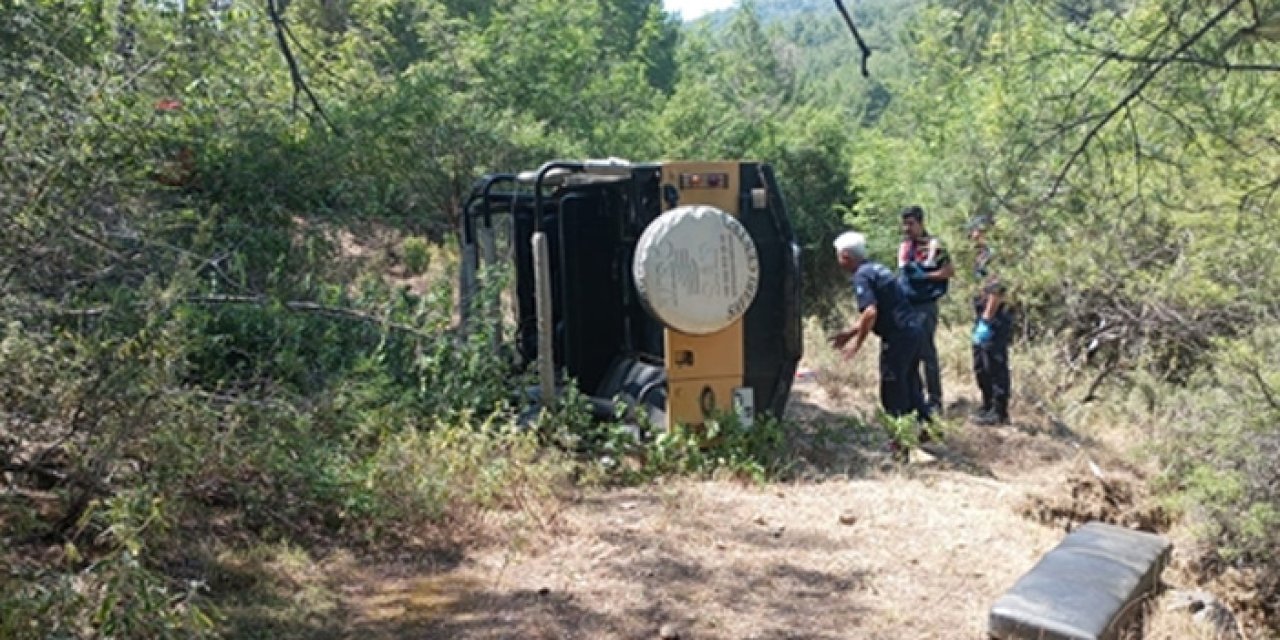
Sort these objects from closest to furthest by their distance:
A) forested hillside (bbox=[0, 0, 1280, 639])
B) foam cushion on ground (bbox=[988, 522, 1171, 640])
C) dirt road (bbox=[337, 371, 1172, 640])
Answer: forested hillside (bbox=[0, 0, 1280, 639]), foam cushion on ground (bbox=[988, 522, 1171, 640]), dirt road (bbox=[337, 371, 1172, 640])

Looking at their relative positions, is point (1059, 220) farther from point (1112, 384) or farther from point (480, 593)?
point (480, 593)

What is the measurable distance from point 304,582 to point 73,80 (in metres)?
1.99

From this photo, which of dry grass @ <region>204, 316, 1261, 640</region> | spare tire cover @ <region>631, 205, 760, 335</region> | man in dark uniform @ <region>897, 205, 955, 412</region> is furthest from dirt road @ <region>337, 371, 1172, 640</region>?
man in dark uniform @ <region>897, 205, 955, 412</region>

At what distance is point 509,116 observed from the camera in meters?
13.4

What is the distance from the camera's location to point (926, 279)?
768cm

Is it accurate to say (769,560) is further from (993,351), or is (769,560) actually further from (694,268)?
(993,351)

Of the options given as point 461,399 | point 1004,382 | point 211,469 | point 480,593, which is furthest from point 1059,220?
point 211,469

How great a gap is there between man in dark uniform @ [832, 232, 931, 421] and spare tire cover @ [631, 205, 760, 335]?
4.95ft

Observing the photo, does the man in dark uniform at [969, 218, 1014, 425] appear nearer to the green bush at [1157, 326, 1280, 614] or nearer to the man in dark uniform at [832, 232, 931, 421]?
the man in dark uniform at [832, 232, 931, 421]

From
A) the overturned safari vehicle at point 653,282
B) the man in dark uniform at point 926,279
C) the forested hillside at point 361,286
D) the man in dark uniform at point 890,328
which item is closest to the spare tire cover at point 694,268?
the overturned safari vehicle at point 653,282

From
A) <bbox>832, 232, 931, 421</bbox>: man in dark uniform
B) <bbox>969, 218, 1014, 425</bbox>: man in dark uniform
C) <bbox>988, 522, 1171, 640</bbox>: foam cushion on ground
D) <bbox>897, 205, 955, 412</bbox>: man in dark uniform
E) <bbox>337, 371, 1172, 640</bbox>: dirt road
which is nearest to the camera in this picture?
<bbox>988, 522, 1171, 640</bbox>: foam cushion on ground

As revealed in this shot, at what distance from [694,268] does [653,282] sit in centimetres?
25

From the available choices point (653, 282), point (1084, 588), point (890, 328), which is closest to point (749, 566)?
point (1084, 588)

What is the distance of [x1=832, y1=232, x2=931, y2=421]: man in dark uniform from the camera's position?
730cm
